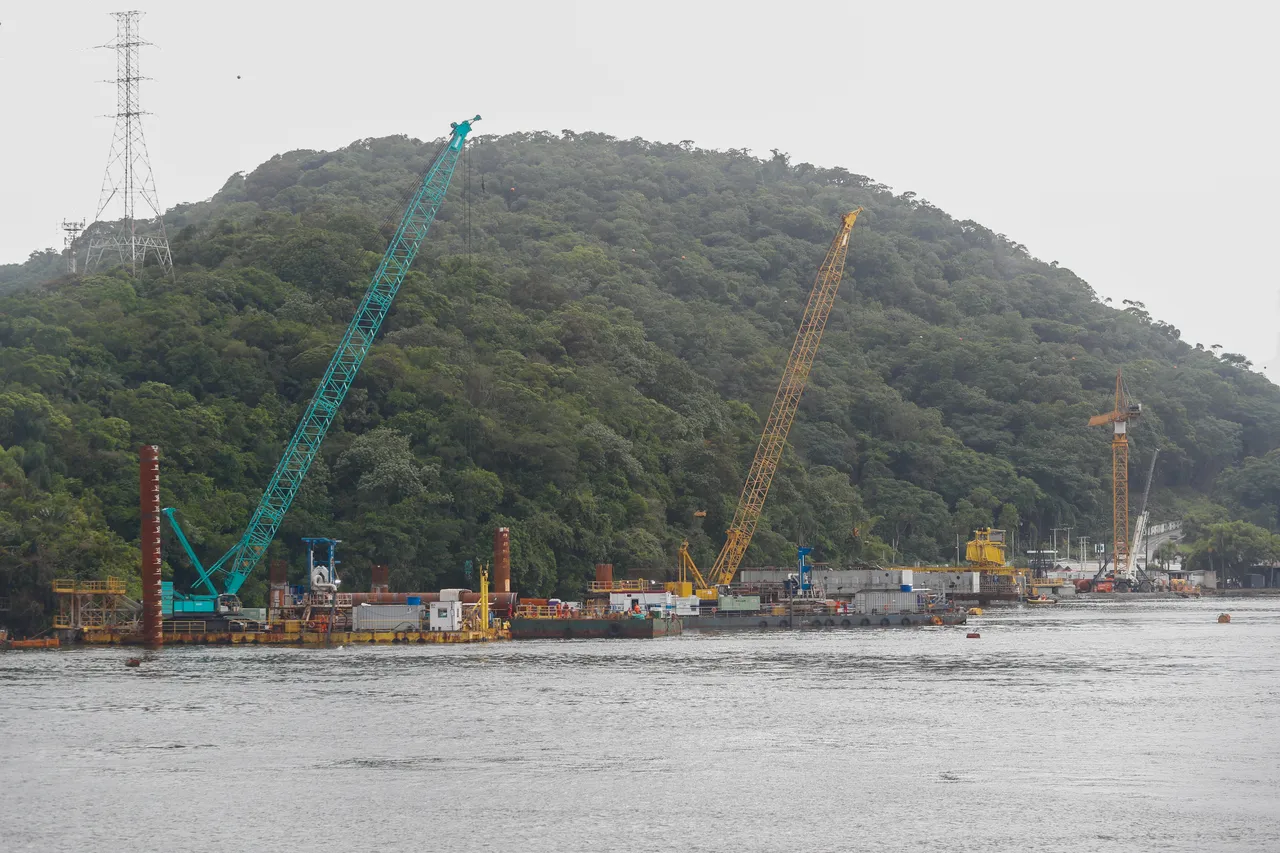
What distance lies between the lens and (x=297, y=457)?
135 metres

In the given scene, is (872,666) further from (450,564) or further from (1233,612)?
(1233,612)

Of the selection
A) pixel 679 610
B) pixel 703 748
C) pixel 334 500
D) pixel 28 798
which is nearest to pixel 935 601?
pixel 679 610

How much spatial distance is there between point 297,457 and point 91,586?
29.5 metres

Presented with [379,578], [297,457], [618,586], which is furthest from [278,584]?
[618,586]

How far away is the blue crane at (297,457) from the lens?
394 feet

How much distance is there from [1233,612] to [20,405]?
109 metres

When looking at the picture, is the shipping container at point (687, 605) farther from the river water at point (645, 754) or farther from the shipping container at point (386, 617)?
the river water at point (645, 754)

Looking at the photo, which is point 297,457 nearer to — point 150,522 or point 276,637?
point 276,637

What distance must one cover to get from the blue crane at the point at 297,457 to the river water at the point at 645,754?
3099 centimetres

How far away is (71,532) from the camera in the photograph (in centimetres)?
11006

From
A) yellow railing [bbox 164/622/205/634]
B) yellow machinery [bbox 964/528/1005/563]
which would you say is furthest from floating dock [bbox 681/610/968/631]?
yellow machinery [bbox 964/528/1005/563]

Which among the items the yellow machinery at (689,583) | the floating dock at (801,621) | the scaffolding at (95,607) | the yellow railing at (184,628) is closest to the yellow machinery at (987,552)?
the yellow machinery at (689,583)

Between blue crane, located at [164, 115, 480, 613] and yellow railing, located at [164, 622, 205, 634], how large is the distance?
3.76 ft

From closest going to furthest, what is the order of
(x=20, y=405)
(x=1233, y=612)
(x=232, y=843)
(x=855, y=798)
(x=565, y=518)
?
(x=232, y=843)
(x=855, y=798)
(x=20, y=405)
(x=565, y=518)
(x=1233, y=612)
